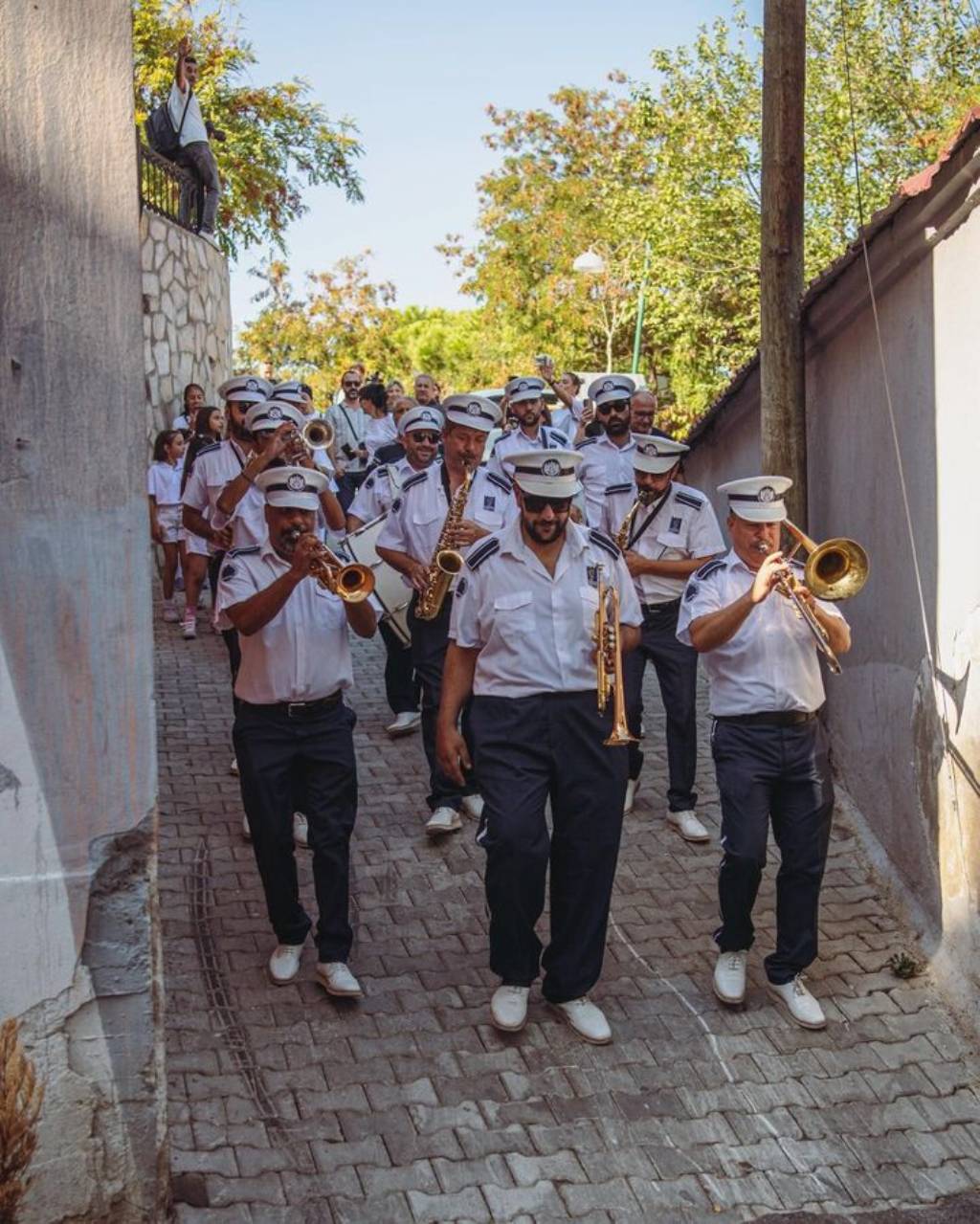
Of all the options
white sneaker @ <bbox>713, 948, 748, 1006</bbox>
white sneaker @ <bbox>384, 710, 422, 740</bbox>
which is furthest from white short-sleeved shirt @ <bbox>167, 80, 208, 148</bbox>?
white sneaker @ <bbox>713, 948, 748, 1006</bbox>

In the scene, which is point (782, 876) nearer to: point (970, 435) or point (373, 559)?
point (970, 435)

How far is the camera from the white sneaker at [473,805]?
799cm

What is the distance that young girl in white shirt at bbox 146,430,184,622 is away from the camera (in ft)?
42.5

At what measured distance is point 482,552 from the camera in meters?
5.97

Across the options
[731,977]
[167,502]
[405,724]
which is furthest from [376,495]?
[167,502]

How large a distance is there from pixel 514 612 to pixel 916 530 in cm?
220

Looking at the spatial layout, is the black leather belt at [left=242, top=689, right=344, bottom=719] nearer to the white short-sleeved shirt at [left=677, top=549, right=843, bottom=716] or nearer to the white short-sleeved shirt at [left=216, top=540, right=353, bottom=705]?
the white short-sleeved shirt at [left=216, top=540, right=353, bottom=705]

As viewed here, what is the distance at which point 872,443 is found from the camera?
7.81m

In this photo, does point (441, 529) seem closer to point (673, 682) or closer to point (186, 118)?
point (673, 682)

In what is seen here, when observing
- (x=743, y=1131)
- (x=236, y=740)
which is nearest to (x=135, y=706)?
(x=236, y=740)

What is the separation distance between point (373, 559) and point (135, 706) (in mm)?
4045

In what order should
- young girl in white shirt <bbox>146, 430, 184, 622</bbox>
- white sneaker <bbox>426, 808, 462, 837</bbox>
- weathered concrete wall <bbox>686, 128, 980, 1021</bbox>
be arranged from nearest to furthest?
weathered concrete wall <bbox>686, 128, 980, 1021</bbox>, white sneaker <bbox>426, 808, 462, 837</bbox>, young girl in white shirt <bbox>146, 430, 184, 622</bbox>

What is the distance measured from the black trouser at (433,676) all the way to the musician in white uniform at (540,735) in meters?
1.73

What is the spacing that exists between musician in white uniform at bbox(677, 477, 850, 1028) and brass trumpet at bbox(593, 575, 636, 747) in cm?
41
